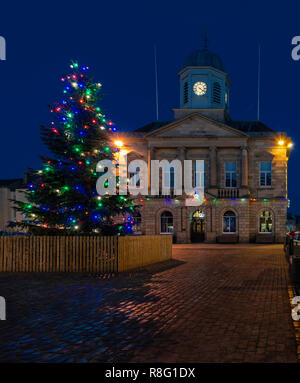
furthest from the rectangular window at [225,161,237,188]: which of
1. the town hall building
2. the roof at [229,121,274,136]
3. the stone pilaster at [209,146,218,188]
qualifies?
the roof at [229,121,274,136]

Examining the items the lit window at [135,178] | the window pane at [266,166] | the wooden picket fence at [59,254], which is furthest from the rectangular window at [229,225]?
the wooden picket fence at [59,254]

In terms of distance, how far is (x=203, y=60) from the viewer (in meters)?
40.2

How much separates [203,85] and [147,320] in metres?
36.2

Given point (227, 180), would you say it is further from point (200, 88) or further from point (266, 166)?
point (200, 88)

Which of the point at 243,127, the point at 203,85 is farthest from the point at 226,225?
the point at 203,85

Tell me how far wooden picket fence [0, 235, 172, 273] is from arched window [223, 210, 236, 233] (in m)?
23.7

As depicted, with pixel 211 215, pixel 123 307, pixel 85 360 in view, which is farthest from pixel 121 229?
pixel 211 215

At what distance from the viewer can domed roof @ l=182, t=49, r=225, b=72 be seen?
40.2 m

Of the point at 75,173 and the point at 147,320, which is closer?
the point at 147,320

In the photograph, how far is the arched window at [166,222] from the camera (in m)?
37.6

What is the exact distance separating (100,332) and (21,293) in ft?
13.7

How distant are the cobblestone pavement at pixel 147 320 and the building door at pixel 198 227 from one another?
25107 millimetres

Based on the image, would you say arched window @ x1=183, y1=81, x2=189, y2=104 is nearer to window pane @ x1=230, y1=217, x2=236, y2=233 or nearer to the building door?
the building door
